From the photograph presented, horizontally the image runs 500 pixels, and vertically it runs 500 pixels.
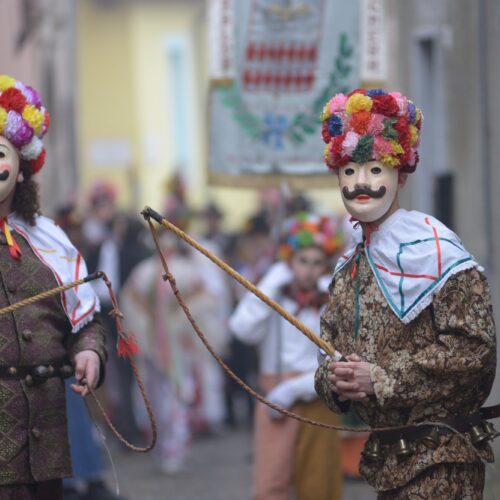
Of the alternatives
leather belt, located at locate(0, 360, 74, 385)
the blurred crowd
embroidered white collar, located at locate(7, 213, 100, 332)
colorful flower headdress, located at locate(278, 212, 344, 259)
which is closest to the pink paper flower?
embroidered white collar, located at locate(7, 213, 100, 332)

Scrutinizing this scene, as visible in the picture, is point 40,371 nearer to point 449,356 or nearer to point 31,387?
point 31,387

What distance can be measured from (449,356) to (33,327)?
177cm

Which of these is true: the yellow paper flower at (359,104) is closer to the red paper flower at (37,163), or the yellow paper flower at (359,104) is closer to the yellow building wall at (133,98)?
the red paper flower at (37,163)

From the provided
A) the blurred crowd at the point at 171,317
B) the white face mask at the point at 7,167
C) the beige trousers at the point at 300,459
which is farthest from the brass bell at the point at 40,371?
the blurred crowd at the point at 171,317

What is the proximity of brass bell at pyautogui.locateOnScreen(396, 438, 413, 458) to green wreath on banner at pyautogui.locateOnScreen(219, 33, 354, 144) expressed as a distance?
14.2 feet

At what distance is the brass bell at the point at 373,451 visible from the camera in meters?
6.02

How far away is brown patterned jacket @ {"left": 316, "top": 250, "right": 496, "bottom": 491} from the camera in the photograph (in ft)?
19.1

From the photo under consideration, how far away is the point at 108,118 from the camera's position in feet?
104

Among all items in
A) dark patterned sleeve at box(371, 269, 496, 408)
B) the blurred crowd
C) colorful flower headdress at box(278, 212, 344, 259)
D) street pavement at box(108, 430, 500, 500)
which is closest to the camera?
dark patterned sleeve at box(371, 269, 496, 408)

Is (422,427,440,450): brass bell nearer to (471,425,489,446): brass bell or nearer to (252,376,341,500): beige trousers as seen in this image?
(471,425,489,446): brass bell

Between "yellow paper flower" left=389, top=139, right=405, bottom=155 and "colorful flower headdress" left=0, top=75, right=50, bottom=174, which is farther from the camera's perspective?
"colorful flower headdress" left=0, top=75, right=50, bottom=174

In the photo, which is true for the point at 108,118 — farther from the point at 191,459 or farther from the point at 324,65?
the point at 324,65

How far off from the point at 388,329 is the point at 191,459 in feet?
25.9

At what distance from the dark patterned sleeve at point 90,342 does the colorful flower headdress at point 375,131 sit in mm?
1312
